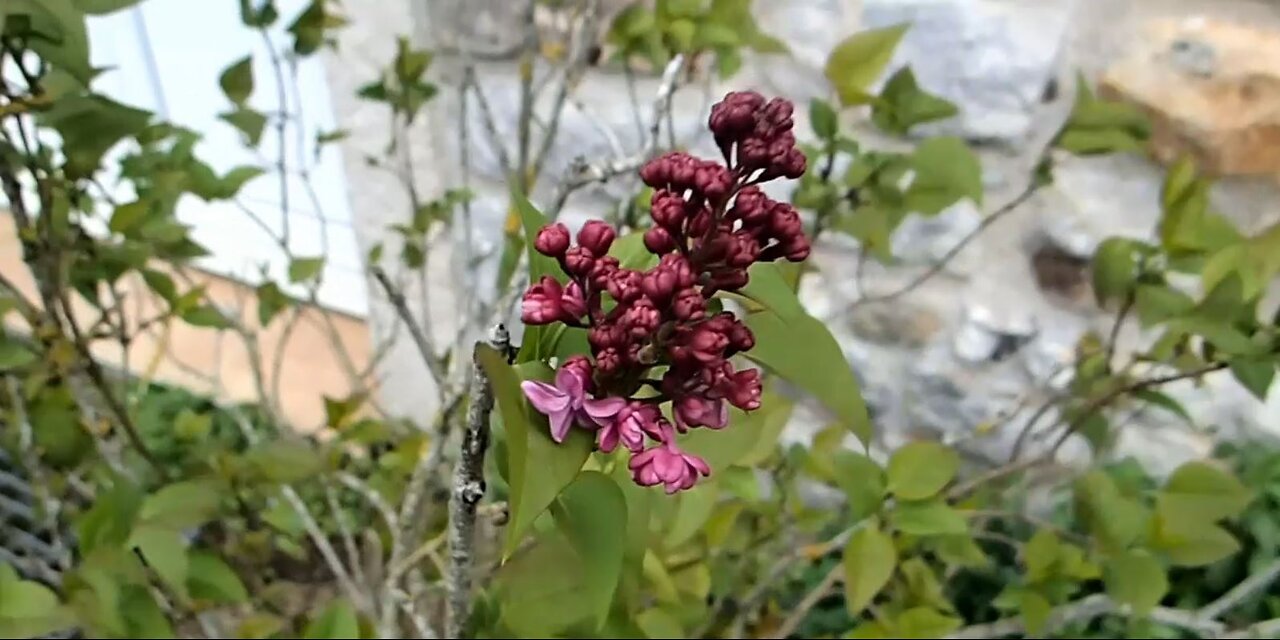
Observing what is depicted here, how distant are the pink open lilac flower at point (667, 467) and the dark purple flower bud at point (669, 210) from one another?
0.15 feet

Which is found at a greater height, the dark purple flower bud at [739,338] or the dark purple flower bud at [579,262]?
the dark purple flower bud at [579,262]

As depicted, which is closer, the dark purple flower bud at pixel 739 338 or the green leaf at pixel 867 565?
the dark purple flower bud at pixel 739 338

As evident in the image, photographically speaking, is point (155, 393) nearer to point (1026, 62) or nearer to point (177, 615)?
point (177, 615)

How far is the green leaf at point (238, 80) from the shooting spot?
650mm

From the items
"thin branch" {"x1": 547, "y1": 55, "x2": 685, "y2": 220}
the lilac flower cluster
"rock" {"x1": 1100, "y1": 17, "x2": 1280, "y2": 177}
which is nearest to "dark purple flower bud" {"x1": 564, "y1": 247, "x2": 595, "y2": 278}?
the lilac flower cluster

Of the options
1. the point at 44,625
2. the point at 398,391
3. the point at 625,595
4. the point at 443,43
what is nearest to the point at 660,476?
the point at 625,595

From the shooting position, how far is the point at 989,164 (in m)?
0.87

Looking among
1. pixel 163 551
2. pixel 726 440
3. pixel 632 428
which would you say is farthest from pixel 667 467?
pixel 163 551

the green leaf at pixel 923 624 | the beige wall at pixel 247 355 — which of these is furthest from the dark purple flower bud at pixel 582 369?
the beige wall at pixel 247 355

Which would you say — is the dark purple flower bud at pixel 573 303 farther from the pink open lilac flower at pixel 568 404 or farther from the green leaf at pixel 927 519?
the green leaf at pixel 927 519

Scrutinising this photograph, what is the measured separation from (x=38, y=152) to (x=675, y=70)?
0.31 metres

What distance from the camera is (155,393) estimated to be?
1265mm

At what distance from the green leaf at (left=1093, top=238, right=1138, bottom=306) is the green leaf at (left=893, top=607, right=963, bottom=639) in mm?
218

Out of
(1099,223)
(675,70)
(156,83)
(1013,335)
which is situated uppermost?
(675,70)
